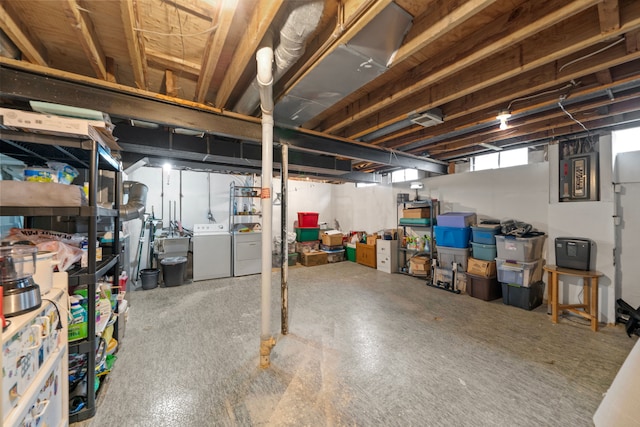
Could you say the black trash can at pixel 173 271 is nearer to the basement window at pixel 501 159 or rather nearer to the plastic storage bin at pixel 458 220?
the plastic storage bin at pixel 458 220

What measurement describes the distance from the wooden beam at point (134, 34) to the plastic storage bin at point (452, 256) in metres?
4.67

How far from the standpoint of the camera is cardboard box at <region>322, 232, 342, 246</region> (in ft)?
20.4

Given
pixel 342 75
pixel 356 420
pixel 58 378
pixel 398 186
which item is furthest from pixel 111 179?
pixel 398 186

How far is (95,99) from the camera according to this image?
6.20 feet

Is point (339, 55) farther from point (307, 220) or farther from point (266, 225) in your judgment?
point (307, 220)

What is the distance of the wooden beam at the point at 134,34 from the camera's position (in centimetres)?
126

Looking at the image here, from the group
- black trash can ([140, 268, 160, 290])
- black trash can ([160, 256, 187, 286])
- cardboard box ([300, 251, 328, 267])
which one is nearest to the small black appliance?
cardboard box ([300, 251, 328, 267])

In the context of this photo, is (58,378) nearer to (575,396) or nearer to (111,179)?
(111,179)

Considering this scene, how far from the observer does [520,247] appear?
3.28 m

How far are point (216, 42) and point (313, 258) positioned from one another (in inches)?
195

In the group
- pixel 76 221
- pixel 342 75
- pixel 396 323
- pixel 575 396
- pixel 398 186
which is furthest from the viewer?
pixel 398 186

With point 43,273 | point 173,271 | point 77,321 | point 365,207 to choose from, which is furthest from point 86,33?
point 365,207

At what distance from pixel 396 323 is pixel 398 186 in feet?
12.3

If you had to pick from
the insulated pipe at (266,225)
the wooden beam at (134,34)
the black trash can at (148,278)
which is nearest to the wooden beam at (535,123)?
the insulated pipe at (266,225)
